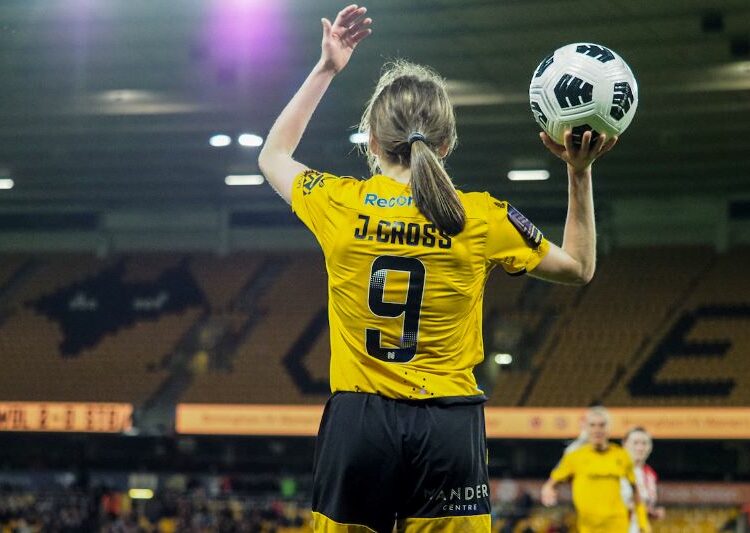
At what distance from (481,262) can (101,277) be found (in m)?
25.0

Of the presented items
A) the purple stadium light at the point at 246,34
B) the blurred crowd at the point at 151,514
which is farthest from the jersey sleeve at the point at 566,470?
the purple stadium light at the point at 246,34

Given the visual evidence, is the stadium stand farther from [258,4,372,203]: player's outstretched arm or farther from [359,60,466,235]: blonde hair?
[359,60,466,235]: blonde hair

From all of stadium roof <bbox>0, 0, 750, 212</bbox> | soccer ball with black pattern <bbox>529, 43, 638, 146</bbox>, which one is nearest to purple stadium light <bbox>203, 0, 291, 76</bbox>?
stadium roof <bbox>0, 0, 750, 212</bbox>

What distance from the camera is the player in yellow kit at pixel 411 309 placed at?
229cm

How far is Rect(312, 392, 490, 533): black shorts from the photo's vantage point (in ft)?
7.49

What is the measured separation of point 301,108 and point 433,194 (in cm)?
50

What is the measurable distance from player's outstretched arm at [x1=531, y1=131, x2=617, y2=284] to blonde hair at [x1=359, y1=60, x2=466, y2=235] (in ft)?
0.87

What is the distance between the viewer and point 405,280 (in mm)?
2330

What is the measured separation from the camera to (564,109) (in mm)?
2770

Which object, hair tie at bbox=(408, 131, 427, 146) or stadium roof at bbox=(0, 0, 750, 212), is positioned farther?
stadium roof at bbox=(0, 0, 750, 212)

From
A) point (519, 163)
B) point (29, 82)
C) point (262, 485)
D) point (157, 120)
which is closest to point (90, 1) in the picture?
point (29, 82)

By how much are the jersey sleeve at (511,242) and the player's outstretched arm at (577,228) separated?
32 mm

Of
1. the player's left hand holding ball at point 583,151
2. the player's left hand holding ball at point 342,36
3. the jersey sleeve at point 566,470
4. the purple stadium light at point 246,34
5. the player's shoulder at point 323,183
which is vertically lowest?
the player's shoulder at point 323,183

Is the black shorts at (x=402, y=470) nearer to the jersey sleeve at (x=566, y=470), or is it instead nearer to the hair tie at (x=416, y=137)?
the hair tie at (x=416, y=137)
